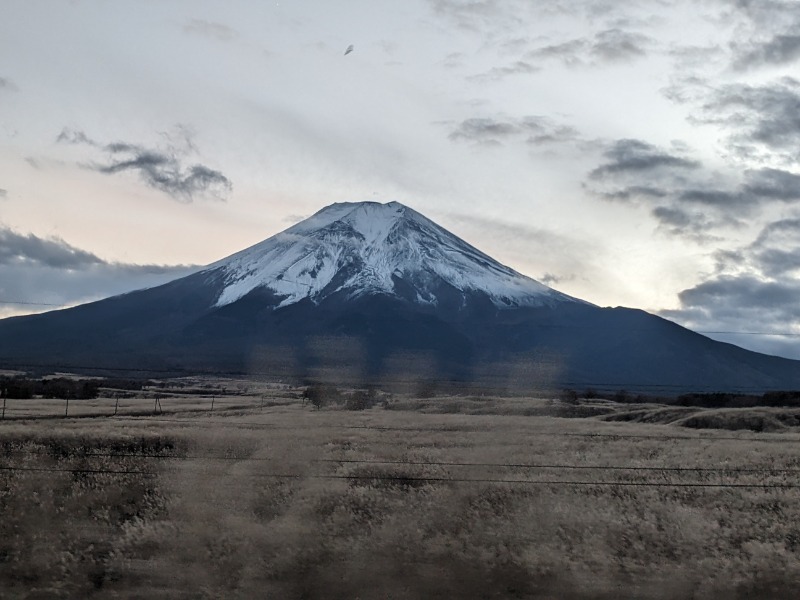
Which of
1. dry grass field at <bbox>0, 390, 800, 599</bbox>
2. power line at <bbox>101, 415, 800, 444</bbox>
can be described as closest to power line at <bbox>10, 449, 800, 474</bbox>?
dry grass field at <bbox>0, 390, 800, 599</bbox>

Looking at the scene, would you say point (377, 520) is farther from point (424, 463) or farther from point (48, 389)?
point (48, 389)

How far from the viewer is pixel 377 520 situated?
2269 cm

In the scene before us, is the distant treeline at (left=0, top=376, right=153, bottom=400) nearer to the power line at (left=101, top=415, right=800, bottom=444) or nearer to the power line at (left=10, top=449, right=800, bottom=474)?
the power line at (left=101, top=415, right=800, bottom=444)

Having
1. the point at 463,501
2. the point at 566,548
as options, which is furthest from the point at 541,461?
the point at 566,548

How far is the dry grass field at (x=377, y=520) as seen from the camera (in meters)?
19.6

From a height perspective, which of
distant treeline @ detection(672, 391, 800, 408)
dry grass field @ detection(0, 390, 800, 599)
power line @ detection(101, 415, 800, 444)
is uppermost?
distant treeline @ detection(672, 391, 800, 408)

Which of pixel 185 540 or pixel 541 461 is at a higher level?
pixel 541 461

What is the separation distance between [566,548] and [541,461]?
7.43 metres

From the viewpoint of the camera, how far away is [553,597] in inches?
753

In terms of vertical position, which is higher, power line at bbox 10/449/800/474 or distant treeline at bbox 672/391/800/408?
distant treeline at bbox 672/391/800/408

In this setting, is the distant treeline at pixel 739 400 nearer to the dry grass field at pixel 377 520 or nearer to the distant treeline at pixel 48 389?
the dry grass field at pixel 377 520

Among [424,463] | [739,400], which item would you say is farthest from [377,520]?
[739,400]

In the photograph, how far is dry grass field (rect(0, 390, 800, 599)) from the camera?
64.2 ft

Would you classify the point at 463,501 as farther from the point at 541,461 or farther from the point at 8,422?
the point at 8,422
